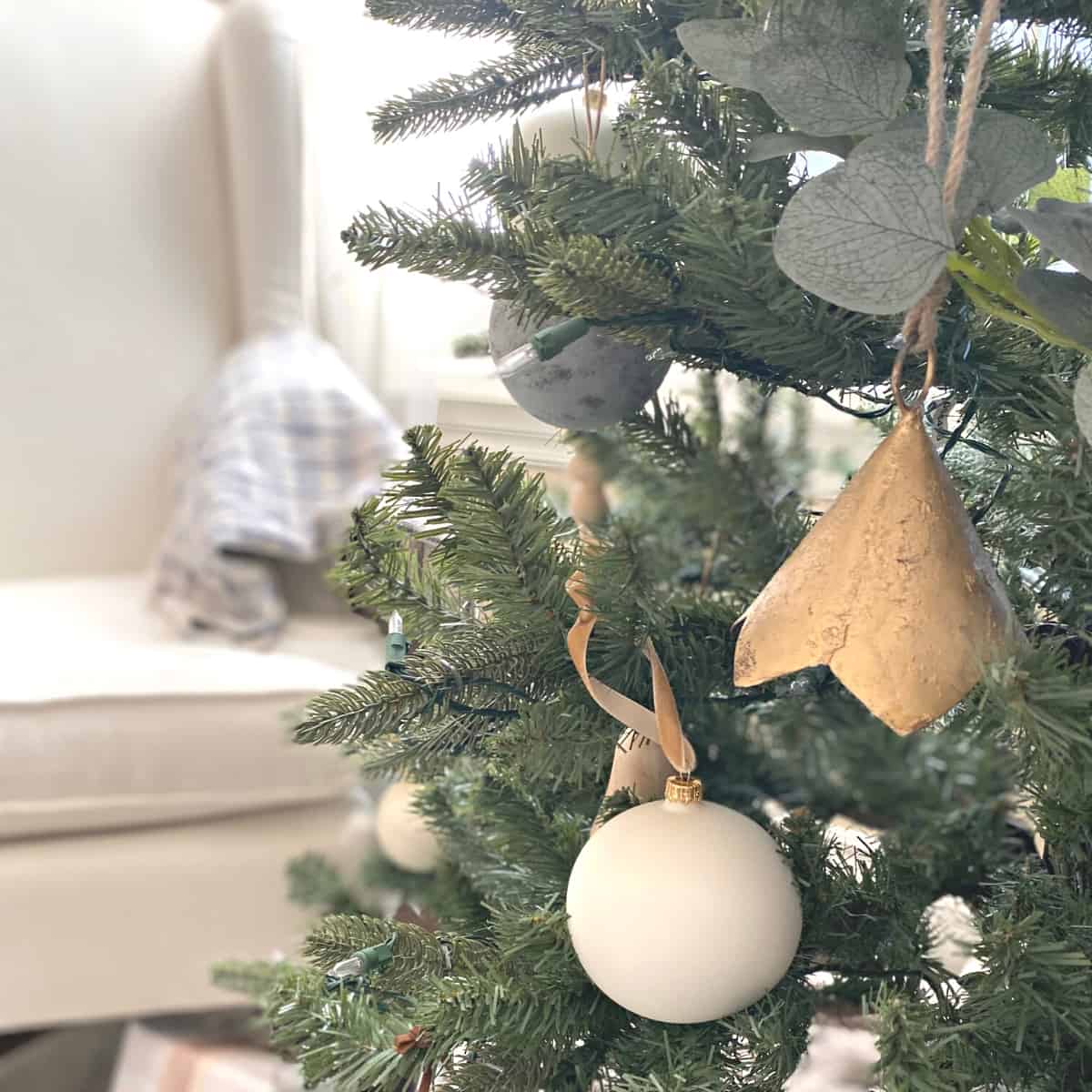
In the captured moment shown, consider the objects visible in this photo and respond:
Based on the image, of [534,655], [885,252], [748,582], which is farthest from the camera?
[748,582]

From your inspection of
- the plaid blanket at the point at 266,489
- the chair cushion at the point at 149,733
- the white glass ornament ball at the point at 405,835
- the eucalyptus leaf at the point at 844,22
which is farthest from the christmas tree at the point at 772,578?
the plaid blanket at the point at 266,489

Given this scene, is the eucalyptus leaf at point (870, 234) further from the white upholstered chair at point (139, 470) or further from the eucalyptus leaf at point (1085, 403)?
the white upholstered chair at point (139, 470)

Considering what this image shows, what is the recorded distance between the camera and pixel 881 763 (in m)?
0.70

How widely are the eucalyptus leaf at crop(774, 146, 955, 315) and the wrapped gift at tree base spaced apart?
0.79 meters

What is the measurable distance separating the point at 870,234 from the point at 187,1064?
0.90m

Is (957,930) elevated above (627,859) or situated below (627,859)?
below

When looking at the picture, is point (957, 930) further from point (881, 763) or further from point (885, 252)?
point (885, 252)

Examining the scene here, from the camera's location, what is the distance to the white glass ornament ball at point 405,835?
0.63 m

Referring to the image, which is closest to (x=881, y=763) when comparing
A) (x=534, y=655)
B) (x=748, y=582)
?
(x=748, y=582)

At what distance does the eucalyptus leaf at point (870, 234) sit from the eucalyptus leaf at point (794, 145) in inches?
1.7

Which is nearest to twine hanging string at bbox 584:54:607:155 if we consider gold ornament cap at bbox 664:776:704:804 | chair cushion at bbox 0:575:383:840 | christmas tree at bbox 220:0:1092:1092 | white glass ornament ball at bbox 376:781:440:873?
christmas tree at bbox 220:0:1092:1092

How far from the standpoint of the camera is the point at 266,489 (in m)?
1.07

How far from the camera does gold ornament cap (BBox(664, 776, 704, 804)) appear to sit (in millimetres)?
358

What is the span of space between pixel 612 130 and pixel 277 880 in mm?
768
